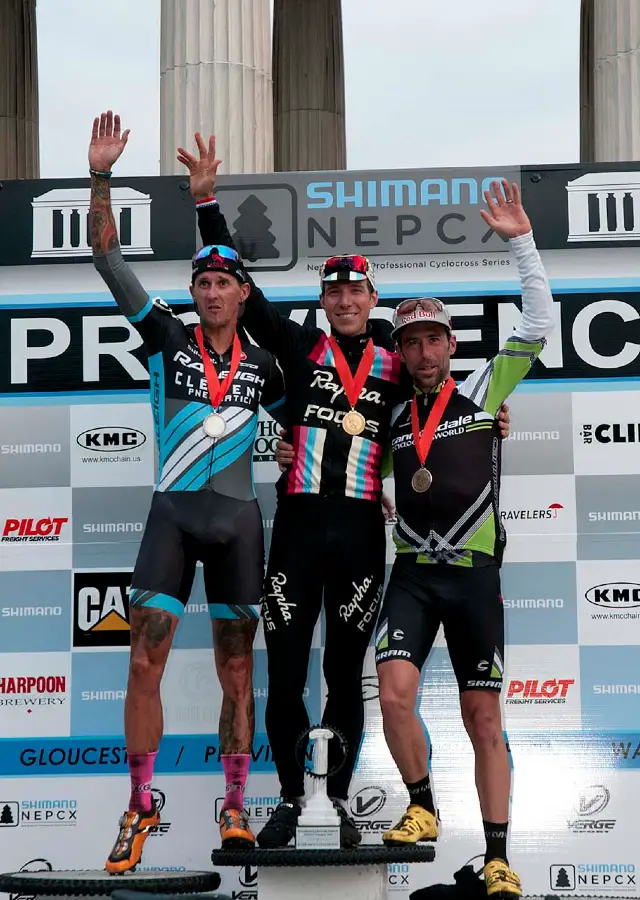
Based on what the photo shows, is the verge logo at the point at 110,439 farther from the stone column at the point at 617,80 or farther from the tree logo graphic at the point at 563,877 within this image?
the stone column at the point at 617,80

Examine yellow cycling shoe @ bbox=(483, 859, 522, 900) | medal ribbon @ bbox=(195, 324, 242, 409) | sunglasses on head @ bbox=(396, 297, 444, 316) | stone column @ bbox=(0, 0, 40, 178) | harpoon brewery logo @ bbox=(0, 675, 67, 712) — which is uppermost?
stone column @ bbox=(0, 0, 40, 178)

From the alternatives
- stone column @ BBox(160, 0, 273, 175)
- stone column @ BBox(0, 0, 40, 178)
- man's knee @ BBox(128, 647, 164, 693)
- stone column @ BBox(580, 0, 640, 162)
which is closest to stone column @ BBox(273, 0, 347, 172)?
stone column @ BBox(0, 0, 40, 178)

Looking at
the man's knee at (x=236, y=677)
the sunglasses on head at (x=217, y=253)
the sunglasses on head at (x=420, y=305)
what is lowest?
the man's knee at (x=236, y=677)

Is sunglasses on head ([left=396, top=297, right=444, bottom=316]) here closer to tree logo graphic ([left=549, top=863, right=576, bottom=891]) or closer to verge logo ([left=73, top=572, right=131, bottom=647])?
verge logo ([left=73, top=572, right=131, bottom=647])

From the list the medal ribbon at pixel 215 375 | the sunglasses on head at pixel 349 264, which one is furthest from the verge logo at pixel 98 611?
the sunglasses on head at pixel 349 264

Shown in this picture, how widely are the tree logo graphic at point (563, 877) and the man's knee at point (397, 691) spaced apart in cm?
123

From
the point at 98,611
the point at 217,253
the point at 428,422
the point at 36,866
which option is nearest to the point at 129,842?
the point at 36,866

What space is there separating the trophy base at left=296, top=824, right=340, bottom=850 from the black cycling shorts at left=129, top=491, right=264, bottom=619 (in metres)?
0.82

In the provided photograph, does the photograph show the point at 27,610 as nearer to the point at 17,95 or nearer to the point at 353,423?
the point at 353,423

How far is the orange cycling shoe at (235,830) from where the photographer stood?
13.4 ft

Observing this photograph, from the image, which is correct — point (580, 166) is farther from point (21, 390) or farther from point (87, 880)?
point (87, 880)

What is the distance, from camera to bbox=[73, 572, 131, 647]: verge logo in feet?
16.4

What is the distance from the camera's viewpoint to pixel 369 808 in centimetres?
489

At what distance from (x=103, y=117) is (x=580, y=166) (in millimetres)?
2019
